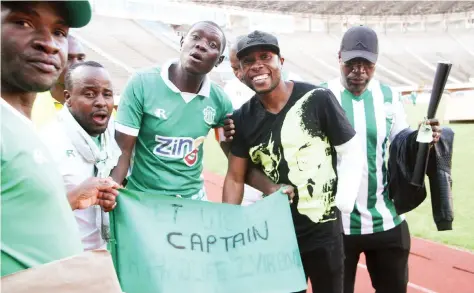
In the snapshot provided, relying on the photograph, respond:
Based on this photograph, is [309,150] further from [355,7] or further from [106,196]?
[355,7]

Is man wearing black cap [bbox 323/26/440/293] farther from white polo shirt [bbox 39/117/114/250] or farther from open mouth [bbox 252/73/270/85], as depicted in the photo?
white polo shirt [bbox 39/117/114/250]

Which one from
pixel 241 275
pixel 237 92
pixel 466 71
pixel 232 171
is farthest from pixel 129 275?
pixel 466 71

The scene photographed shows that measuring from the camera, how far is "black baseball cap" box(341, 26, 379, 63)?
2752 mm

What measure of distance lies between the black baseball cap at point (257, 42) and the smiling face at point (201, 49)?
0.40 m

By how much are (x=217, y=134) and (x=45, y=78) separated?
5.72 feet

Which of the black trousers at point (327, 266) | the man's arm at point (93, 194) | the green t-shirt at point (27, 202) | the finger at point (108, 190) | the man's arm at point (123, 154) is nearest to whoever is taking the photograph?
the green t-shirt at point (27, 202)

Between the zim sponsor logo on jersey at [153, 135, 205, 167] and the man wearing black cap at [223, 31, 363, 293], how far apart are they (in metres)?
0.50

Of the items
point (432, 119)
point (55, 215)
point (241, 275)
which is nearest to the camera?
point (55, 215)

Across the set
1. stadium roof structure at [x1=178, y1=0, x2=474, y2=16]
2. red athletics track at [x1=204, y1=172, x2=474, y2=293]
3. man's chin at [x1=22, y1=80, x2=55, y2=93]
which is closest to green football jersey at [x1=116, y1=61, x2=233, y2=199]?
man's chin at [x1=22, y1=80, x2=55, y2=93]

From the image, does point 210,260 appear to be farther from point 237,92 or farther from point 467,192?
point 467,192

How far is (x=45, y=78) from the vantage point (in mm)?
1282

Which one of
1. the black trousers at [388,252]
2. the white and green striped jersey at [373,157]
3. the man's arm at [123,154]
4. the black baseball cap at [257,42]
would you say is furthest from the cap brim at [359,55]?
the man's arm at [123,154]

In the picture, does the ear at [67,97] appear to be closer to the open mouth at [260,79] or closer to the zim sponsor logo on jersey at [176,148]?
the zim sponsor logo on jersey at [176,148]

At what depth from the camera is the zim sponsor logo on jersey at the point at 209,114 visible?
2828 mm
